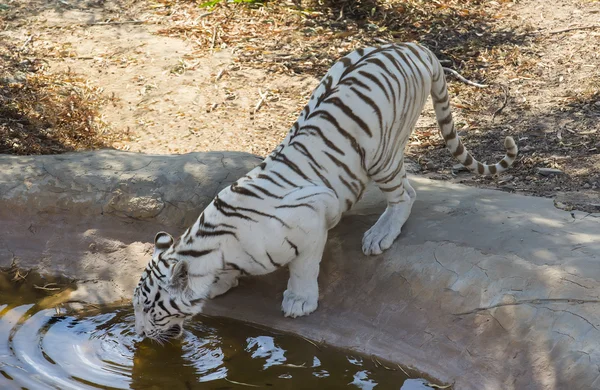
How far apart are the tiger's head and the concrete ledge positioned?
38cm

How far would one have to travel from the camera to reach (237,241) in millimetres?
3490

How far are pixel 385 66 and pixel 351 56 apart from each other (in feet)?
0.71

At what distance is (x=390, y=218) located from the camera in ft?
12.8

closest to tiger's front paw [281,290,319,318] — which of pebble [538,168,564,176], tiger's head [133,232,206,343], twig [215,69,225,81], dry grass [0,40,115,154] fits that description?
tiger's head [133,232,206,343]

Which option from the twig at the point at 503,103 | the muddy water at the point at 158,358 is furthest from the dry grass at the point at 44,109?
the twig at the point at 503,103

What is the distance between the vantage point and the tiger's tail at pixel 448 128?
13.9ft

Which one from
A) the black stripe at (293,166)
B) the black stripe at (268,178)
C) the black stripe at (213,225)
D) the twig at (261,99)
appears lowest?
the twig at (261,99)

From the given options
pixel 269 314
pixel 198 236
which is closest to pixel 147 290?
pixel 198 236

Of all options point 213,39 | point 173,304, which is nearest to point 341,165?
point 173,304

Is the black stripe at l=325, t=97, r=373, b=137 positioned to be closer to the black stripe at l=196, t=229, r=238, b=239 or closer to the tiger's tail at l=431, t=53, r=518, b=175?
the tiger's tail at l=431, t=53, r=518, b=175

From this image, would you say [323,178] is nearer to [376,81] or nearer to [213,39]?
[376,81]

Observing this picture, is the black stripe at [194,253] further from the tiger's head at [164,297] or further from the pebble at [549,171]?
the pebble at [549,171]

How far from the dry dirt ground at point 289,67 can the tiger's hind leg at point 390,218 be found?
4.34ft

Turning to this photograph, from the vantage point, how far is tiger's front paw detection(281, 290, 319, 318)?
3734mm
